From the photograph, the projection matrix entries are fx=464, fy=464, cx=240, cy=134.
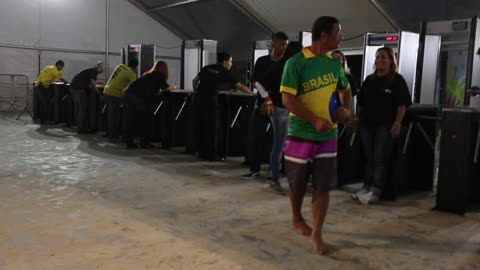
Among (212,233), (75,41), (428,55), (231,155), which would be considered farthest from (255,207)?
(75,41)

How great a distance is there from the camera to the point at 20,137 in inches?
272

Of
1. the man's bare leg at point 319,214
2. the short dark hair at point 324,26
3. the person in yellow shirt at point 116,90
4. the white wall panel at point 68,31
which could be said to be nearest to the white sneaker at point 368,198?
the man's bare leg at point 319,214

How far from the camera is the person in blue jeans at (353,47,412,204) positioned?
357 cm

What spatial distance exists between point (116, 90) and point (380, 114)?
13.6 ft

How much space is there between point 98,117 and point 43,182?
155 inches

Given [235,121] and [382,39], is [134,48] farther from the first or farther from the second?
[382,39]

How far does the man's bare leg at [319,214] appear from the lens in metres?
2.48

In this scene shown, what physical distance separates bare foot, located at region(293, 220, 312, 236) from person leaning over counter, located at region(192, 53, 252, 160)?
2.44 meters

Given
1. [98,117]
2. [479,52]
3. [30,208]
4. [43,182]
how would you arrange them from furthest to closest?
[98,117], [479,52], [43,182], [30,208]

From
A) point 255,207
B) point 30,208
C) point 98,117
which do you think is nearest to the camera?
point 30,208

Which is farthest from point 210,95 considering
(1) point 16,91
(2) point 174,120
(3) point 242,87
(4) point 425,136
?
(1) point 16,91

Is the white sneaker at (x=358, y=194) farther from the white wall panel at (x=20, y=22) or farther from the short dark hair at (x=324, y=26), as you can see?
the white wall panel at (x=20, y=22)

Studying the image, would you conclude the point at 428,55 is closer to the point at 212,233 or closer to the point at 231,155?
the point at 231,155

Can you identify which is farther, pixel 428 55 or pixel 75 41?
pixel 75 41
